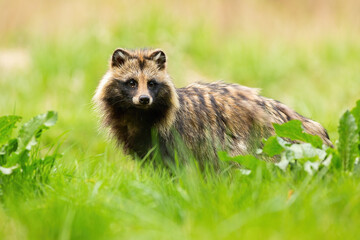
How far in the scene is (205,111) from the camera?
5.77 metres

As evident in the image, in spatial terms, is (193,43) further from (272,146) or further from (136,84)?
(272,146)

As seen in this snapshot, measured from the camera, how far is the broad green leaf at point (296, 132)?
4.14 m

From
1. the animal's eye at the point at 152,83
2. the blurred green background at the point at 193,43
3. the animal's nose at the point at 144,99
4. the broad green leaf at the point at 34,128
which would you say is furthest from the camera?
the blurred green background at the point at 193,43

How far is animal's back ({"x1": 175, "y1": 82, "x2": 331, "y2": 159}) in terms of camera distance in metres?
5.65

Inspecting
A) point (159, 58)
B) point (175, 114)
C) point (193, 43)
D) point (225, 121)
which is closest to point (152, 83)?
point (159, 58)

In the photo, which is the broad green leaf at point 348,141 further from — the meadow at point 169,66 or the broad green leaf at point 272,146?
the broad green leaf at point 272,146

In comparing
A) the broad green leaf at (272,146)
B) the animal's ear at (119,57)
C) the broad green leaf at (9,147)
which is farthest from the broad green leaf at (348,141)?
the animal's ear at (119,57)

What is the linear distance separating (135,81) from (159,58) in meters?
0.41

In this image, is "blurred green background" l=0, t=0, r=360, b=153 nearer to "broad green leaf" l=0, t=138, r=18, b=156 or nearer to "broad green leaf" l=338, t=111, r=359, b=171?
"broad green leaf" l=0, t=138, r=18, b=156

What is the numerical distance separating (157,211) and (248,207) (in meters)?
0.55

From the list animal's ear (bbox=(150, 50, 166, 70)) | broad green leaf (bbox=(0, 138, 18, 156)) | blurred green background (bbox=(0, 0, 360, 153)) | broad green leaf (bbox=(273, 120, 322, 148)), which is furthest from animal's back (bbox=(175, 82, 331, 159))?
blurred green background (bbox=(0, 0, 360, 153))

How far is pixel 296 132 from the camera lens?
4.23 m

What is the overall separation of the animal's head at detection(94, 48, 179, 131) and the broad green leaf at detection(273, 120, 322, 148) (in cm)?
156

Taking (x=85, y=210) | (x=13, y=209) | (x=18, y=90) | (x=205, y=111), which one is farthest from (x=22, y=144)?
(x=18, y=90)
